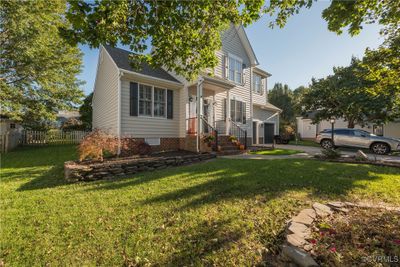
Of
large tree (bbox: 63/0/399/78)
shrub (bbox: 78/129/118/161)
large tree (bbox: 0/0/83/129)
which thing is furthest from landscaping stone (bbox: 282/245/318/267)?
large tree (bbox: 0/0/83/129)

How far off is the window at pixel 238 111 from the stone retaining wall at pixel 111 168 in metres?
6.42

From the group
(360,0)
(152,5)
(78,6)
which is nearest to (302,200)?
(360,0)

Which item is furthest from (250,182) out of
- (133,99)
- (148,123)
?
(133,99)

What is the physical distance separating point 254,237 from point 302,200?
5.68ft

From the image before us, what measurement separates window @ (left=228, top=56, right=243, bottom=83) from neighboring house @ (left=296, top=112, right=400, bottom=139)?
12082 millimetres

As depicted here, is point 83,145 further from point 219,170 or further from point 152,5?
point 152,5

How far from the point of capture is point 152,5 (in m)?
3.56

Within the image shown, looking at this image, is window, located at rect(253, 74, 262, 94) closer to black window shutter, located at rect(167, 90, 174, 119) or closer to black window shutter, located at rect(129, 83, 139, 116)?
black window shutter, located at rect(167, 90, 174, 119)

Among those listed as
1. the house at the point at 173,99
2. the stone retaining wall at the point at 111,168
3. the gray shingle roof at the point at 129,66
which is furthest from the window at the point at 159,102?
the stone retaining wall at the point at 111,168

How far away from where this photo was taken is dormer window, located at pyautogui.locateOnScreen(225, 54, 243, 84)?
42.7ft

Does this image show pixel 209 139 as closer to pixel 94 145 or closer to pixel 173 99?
pixel 173 99

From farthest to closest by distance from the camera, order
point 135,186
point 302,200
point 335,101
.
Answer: point 335,101 → point 135,186 → point 302,200

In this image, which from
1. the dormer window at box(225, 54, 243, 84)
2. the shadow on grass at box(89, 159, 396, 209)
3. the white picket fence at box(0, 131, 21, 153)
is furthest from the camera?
the dormer window at box(225, 54, 243, 84)

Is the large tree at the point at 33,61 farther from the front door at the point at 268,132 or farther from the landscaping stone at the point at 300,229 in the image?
the front door at the point at 268,132
